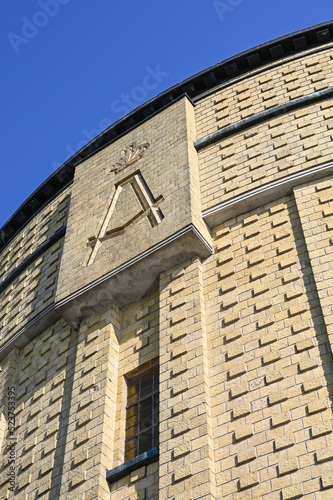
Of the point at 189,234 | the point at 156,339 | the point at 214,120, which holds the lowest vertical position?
the point at 156,339

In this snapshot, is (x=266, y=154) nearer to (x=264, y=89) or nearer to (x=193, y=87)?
(x=264, y=89)

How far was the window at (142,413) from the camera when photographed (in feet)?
41.7

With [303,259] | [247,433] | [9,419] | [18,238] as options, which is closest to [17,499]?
[9,419]

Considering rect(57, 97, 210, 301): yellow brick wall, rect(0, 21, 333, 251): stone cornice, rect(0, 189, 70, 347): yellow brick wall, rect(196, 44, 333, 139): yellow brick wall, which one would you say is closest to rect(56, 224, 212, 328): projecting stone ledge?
rect(57, 97, 210, 301): yellow brick wall

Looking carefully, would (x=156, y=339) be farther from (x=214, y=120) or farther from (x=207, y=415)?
(x=214, y=120)

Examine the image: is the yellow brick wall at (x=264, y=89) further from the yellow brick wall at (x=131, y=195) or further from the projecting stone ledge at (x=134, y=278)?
the projecting stone ledge at (x=134, y=278)

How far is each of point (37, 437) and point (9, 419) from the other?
1.35 metres

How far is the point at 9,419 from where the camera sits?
50.8 feet

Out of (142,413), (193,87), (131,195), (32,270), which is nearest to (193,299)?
(142,413)

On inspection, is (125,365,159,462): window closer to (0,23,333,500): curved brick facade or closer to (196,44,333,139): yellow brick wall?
(0,23,333,500): curved brick facade

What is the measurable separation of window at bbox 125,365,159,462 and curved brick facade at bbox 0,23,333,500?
146mm

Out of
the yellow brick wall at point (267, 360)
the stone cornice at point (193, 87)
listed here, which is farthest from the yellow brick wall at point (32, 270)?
the yellow brick wall at point (267, 360)

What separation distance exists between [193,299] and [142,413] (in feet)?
6.68

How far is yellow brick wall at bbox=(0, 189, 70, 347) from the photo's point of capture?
17281mm
